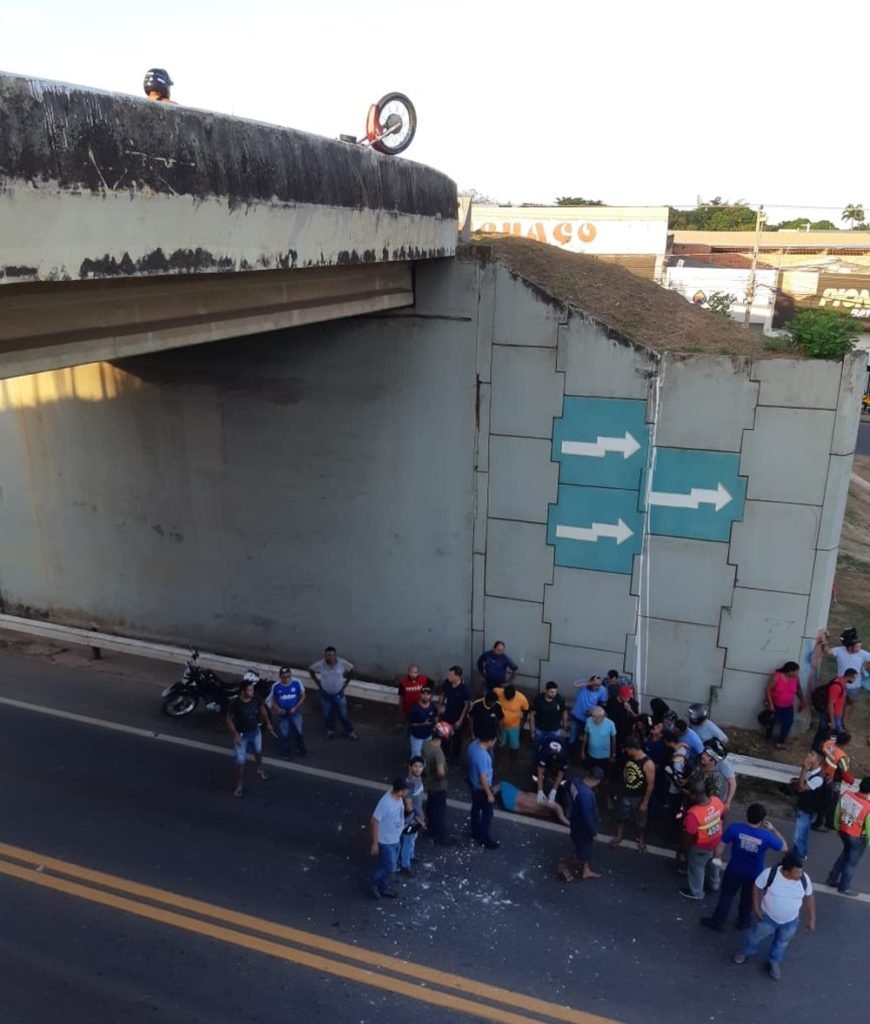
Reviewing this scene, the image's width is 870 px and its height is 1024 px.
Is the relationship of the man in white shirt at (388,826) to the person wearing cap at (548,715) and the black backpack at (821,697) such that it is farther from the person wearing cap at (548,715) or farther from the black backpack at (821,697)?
the black backpack at (821,697)

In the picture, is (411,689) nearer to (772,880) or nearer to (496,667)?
(496,667)

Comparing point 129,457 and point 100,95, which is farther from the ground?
point 100,95

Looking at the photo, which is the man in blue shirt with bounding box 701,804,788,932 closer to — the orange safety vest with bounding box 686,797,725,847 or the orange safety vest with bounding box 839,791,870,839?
the orange safety vest with bounding box 686,797,725,847

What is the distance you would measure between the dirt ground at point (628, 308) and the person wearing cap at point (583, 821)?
4.86 m

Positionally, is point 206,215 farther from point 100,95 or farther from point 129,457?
point 129,457

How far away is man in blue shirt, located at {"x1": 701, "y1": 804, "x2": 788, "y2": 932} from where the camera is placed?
20.8 ft

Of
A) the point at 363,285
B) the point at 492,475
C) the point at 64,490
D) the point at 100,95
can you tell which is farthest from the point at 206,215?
the point at 64,490

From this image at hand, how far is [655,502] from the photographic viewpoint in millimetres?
9320

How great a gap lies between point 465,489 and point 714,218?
6257cm

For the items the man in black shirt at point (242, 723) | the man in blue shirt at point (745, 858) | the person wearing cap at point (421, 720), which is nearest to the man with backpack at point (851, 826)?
the man in blue shirt at point (745, 858)

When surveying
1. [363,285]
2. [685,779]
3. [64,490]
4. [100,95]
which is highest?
[100,95]

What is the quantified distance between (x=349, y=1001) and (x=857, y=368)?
25.4ft

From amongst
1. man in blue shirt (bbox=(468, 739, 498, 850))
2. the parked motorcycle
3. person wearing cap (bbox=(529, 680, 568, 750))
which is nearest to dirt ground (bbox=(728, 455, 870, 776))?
person wearing cap (bbox=(529, 680, 568, 750))

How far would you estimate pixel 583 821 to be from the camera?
23.1 feet
